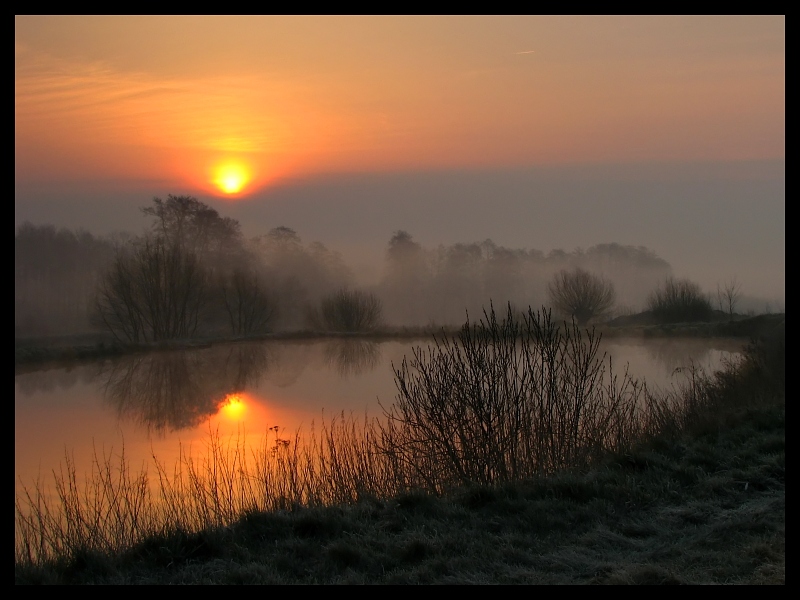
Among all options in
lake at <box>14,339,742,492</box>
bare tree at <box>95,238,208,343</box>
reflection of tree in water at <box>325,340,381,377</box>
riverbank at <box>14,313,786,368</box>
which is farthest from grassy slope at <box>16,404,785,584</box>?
bare tree at <box>95,238,208,343</box>

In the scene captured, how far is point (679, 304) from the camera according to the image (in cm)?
3262

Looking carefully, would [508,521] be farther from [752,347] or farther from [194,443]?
[752,347]

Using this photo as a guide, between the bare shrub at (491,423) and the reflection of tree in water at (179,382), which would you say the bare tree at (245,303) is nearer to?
the reflection of tree in water at (179,382)

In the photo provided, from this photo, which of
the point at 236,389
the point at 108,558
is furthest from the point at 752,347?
the point at 108,558

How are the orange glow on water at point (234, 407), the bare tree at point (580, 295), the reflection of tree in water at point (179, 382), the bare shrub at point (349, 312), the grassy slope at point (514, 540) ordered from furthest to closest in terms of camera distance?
the bare shrub at point (349, 312) < the bare tree at point (580, 295) < the reflection of tree in water at point (179, 382) < the orange glow on water at point (234, 407) < the grassy slope at point (514, 540)

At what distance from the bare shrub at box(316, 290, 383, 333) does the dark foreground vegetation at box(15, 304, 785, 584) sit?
25607mm

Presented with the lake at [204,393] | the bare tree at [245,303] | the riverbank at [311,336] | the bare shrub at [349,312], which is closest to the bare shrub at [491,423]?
the lake at [204,393]

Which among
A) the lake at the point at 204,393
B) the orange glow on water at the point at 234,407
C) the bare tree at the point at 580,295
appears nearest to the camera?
the lake at the point at 204,393

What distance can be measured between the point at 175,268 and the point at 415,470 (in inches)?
980

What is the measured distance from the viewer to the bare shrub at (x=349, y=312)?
1353 inches

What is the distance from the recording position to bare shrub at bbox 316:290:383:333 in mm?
34375

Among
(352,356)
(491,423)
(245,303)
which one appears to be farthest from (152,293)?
(491,423)

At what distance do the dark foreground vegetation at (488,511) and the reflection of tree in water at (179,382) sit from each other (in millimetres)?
5993

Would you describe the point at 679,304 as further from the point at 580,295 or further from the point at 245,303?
the point at 245,303
